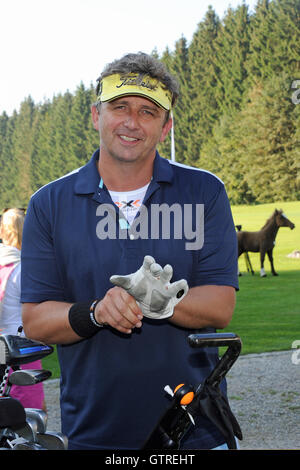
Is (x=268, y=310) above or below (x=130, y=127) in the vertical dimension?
below

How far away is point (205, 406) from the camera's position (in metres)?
1.66

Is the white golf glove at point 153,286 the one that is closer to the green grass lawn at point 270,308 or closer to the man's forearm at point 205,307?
the man's forearm at point 205,307

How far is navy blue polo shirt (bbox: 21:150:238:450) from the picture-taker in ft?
7.40

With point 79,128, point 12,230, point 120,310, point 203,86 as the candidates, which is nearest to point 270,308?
point 12,230

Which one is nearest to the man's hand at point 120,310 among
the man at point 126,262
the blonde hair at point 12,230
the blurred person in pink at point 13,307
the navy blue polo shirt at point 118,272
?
the man at point 126,262

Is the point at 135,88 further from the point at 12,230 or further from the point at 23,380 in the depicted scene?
the point at 12,230

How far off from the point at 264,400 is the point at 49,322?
18.1 feet

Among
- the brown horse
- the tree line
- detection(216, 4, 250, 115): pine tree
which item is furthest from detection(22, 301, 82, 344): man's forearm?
detection(216, 4, 250, 115): pine tree

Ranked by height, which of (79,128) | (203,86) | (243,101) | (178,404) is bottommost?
(178,404)

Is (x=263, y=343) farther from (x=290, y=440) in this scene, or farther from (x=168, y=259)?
(x=168, y=259)

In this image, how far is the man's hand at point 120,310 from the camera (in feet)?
6.10

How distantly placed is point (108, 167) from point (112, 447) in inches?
39.8

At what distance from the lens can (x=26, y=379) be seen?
2492 mm

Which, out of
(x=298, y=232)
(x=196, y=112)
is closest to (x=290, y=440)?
(x=298, y=232)
